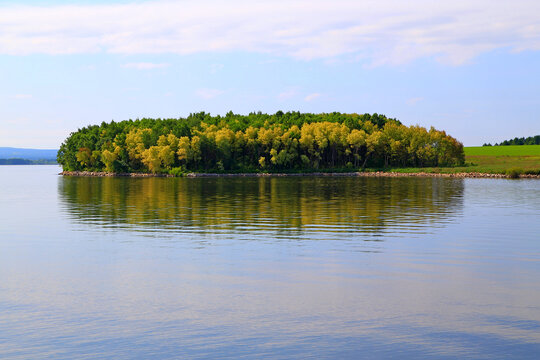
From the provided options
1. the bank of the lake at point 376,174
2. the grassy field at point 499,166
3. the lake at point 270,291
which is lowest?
the lake at point 270,291

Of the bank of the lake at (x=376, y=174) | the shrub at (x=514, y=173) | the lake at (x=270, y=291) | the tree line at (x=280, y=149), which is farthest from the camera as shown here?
the tree line at (x=280, y=149)

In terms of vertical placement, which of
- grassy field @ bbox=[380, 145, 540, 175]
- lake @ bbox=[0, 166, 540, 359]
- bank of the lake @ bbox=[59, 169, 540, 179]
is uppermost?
grassy field @ bbox=[380, 145, 540, 175]

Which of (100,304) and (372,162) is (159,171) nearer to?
(372,162)

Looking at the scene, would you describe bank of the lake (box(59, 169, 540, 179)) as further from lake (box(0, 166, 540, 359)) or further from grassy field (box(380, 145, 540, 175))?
lake (box(0, 166, 540, 359))

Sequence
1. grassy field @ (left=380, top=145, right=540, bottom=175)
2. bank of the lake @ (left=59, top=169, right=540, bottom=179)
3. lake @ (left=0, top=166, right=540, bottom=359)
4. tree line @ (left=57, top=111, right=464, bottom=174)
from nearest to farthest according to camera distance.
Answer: lake @ (left=0, top=166, right=540, bottom=359)
grassy field @ (left=380, top=145, right=540, bottom=175)
bank of the lake @ (left=59, top=169, right=540, bottom=179)
tree line @ (left=57, top=111, right=464, bottom=174)

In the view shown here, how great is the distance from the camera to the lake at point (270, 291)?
1327cm

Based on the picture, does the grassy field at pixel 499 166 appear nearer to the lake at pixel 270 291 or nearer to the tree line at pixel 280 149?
the tree line at pixel 280 149

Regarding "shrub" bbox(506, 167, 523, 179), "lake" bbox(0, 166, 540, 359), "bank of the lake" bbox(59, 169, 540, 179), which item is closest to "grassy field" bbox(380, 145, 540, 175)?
Result: "shrub" bbox(506, 167, 523, 179)

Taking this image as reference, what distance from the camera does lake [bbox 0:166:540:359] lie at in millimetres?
13266

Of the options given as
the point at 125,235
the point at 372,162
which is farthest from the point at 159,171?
Result: the point at 125,235

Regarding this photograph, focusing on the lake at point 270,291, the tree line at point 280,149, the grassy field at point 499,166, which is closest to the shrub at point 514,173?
the grassy field at point 499,166

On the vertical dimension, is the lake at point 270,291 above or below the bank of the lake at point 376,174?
below

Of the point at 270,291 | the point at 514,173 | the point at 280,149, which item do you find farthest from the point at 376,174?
the point at 270,291

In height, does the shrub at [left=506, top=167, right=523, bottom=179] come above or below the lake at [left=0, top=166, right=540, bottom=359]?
above
